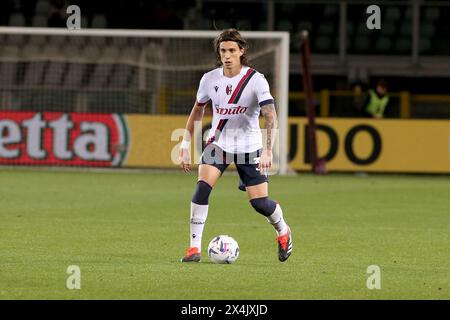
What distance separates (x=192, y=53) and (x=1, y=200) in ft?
31.7

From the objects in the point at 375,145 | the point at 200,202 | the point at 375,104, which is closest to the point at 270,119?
the point at 200,202

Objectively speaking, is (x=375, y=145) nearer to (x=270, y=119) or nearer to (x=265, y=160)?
(x=270, y=119)

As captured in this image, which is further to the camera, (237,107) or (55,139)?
(55,139)

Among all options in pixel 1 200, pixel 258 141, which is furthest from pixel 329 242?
pixel 1 200

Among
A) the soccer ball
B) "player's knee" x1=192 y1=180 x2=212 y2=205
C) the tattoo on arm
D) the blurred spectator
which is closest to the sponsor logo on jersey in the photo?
the tattoo on arm

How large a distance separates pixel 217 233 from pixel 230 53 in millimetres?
3307

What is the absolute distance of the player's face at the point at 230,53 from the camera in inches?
397

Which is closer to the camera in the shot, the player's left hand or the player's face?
the player's left hand

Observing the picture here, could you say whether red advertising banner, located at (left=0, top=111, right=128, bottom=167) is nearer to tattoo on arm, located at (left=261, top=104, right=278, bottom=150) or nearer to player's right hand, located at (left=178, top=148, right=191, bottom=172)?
player's right hand, located at (left=178, top=148, right=191, bottom=172)

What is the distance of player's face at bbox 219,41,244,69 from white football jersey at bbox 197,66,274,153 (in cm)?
13

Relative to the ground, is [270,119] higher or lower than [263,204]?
higher

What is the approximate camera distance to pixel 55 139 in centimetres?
2295

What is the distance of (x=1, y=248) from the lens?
36.4 ft

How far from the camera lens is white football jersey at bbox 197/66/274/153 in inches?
400
